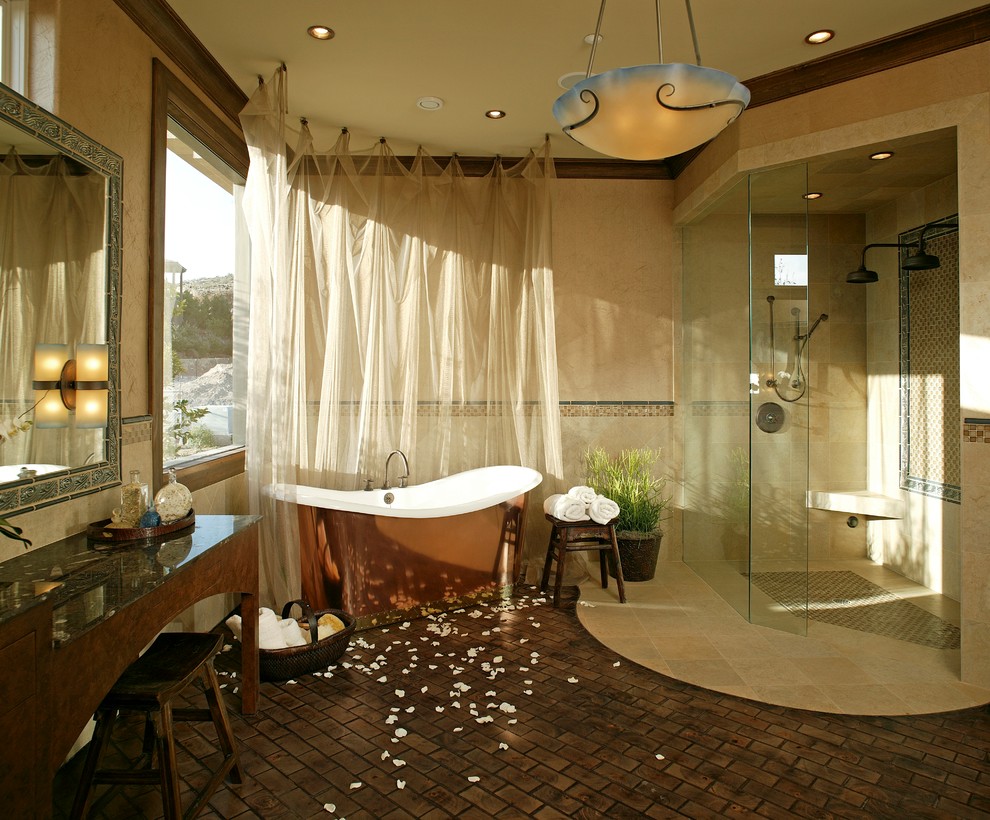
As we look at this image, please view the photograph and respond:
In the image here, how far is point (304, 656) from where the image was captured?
9.67 feet

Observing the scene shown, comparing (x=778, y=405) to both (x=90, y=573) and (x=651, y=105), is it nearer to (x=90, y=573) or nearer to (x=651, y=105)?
(x=651, y=105)

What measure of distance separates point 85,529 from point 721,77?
243 cm

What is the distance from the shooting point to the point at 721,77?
6.30ft

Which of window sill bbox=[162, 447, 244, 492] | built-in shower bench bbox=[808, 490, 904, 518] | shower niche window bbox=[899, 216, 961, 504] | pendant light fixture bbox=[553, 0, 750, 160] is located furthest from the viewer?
built-in shower bench bbox=[808, 490, 904, 518]

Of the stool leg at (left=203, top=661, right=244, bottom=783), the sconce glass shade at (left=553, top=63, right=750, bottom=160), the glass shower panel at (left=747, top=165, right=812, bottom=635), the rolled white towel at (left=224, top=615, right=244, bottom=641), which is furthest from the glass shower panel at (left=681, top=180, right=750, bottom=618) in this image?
the stool leg at (left=203, top=661, right=244, bottom=783)

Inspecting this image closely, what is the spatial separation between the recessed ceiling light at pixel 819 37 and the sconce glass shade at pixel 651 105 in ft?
4.67

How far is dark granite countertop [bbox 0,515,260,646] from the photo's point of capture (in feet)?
4.87

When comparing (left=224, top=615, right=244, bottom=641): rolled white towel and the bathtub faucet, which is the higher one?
the bathtub faucet

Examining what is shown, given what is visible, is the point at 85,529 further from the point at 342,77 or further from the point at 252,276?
the point at 342,77

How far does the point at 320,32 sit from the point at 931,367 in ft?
12.9

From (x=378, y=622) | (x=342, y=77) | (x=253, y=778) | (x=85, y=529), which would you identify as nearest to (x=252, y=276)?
(x=342, y=77)

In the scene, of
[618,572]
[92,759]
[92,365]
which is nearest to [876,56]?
[618,572]

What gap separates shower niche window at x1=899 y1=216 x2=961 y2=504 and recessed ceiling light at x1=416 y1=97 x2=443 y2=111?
2950 millimetres

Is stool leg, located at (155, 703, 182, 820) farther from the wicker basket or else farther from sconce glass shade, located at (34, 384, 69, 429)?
the wicker basket
